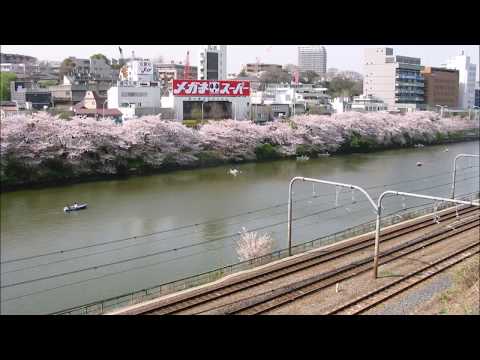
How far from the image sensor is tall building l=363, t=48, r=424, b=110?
15664 mm

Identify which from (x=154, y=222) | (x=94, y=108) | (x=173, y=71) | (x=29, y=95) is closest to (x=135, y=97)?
(x=94, y=108)

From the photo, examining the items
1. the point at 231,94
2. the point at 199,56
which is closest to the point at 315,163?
the point at 231,94

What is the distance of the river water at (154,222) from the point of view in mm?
3621

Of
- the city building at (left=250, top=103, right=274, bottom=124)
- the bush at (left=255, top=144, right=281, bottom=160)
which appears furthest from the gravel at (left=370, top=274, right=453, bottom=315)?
the city building at (left=250, top=103, right=274, bottom=124)

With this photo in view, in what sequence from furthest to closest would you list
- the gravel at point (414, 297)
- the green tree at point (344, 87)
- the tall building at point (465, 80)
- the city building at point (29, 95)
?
1. the green tree at point (344, 87)
2. the tall building at point (465, 80)
3. the city building at point (29, 95)
4. the gravel at point (414, 297)

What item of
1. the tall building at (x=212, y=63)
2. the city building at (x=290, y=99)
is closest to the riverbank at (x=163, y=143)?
the city building at (x=290, y=99)

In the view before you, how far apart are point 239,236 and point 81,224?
156 centimetres

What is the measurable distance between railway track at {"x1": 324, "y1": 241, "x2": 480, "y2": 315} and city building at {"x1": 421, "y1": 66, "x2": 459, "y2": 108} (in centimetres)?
1322

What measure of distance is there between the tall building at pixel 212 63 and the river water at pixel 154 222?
600 centimetres

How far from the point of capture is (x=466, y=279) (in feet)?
9.23

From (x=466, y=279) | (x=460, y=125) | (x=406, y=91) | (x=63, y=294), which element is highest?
(x=406, y=91)

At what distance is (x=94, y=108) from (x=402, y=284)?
8.72 metres

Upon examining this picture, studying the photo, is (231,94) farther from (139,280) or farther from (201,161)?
(139,280)

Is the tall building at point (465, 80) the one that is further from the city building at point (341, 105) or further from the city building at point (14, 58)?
the city building at point (14, 58)
